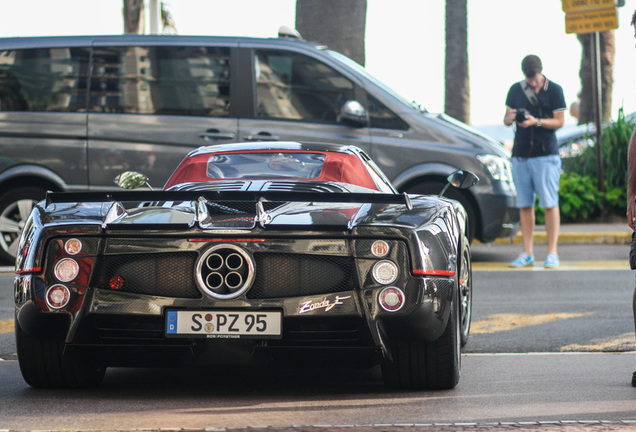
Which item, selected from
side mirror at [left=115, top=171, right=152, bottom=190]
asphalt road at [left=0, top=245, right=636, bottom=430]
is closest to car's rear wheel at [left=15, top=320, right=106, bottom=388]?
asphalt road at [left=0, top=245, right=636, bottom=430]

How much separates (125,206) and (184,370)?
1125 millimetres

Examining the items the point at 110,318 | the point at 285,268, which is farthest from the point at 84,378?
the point at 285,268

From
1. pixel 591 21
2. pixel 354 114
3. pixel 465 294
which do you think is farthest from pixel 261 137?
pixel 591 21

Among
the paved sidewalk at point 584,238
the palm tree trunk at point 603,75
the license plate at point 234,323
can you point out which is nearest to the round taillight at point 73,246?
the license plate at point 234,323

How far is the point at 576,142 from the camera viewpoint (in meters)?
16.5

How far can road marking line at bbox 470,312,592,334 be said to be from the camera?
668 cm

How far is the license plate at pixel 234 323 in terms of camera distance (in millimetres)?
4273

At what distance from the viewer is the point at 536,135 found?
388 inches

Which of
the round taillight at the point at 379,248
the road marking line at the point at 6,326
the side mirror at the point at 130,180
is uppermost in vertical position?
the side mirror at the point at 130,180

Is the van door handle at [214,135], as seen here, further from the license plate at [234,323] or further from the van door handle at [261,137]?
the license plate at [234,323]

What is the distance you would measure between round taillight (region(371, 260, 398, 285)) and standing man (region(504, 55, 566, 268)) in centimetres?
572

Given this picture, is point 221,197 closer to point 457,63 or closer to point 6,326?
point 6,326

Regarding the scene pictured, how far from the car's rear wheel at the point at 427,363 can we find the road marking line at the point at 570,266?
5277 mm

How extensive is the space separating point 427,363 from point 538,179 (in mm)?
5600
